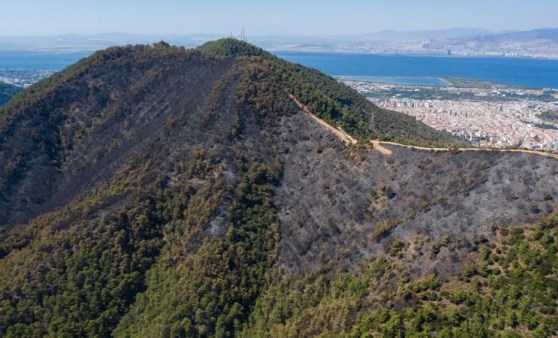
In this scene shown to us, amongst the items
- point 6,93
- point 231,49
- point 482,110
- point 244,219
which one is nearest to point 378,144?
point 244,219

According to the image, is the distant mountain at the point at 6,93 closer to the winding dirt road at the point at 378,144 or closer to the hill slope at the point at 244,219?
the hill slope at the point at 244,219

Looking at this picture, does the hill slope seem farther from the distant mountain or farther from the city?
the distant mountain

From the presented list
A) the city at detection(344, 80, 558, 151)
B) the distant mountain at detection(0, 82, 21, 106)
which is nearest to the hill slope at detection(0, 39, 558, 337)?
the city at detection(344, 80, 558, 151)

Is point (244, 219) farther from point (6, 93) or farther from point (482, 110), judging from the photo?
point (6, 93)

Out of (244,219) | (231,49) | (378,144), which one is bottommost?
(244,219)

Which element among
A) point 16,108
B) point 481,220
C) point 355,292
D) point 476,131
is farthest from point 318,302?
point 476,131

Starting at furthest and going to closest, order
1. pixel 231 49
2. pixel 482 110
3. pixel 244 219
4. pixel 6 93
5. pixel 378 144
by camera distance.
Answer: pixel 482 110 → pixel 6 93 → pixel 231 49 → pixel 378 144 → pixel 244 219

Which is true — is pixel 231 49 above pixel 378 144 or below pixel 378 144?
above

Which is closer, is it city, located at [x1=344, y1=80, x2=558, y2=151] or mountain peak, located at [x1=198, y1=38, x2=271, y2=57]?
mountain peak, located at [x1=198, y1=38, x2=271, y2=57]
